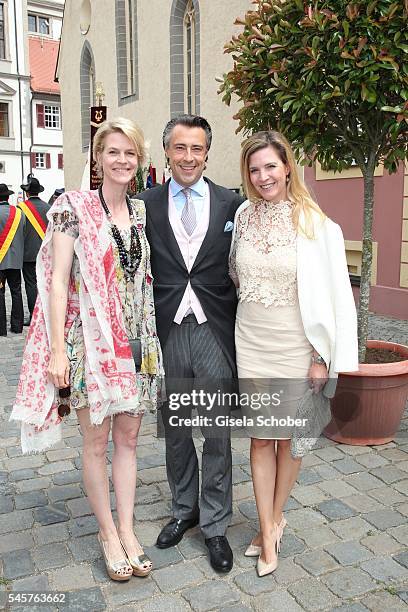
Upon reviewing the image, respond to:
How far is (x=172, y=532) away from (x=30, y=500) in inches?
Result: 38.1

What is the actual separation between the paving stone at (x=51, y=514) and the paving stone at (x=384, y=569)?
5.22 ft

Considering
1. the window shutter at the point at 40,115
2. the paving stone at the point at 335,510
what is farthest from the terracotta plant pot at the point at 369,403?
the window shutter at the point at 40,115

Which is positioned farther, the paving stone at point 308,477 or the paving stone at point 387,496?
the paving stone at point 308,477

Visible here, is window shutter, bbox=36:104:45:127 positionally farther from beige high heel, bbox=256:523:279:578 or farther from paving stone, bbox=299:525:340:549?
beige high heel, bbox=256:523:279:578

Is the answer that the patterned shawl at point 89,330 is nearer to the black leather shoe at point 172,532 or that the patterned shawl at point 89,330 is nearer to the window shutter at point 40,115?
the black leather shoe at point 172,532

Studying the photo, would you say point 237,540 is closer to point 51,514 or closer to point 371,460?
point 51,514

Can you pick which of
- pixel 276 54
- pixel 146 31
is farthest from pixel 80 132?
pixel 276 54

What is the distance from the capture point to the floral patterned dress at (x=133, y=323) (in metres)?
2.63

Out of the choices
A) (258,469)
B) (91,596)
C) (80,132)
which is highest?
(80,132)

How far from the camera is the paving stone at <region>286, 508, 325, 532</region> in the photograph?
Answer: 3.27 meters

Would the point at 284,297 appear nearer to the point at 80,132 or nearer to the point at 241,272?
the point at 241,272

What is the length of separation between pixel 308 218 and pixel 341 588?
1.62m

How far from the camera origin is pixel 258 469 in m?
2.88

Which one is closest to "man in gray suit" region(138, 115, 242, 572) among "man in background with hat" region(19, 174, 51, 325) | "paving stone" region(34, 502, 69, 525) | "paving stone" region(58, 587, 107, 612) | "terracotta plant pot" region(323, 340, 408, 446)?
"paving stone" region(58, 587, 107, 612)
